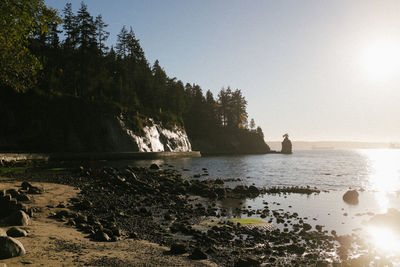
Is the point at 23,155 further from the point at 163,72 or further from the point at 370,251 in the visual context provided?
the point at 163,72

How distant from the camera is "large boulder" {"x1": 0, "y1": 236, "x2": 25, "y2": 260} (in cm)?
740

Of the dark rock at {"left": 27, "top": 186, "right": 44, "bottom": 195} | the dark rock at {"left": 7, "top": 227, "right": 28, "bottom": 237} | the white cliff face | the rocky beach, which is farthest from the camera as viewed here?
the white cliff face

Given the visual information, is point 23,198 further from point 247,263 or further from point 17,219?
point 247,263

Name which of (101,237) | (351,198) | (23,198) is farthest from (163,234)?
(351,198)

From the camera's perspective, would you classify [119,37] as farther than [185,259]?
Yes

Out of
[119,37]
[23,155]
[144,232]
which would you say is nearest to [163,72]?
[119,37]

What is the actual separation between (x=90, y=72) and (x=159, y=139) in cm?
2533

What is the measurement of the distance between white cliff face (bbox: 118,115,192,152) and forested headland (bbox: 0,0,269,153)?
7.95 feet

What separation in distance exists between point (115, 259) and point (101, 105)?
6052cm

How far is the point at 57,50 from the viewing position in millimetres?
78250

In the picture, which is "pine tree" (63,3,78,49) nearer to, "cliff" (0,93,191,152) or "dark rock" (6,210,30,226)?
"cliff" (0,93,191,152)

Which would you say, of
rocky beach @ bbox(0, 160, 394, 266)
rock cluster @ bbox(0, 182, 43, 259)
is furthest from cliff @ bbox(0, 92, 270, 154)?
rock cluster @ bbox(0, 182, 43, 259)

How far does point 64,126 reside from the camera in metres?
58.4

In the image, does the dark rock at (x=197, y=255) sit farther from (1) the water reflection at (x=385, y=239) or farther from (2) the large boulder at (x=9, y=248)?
(1) the water reflection at (x=385, y=239)
